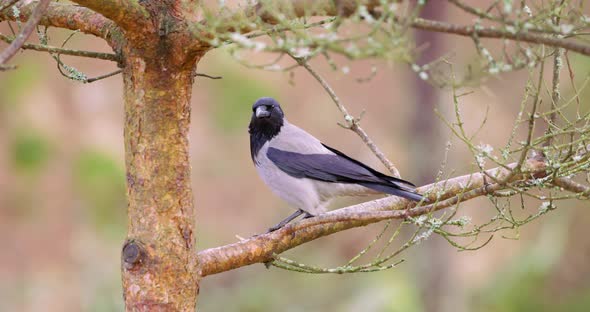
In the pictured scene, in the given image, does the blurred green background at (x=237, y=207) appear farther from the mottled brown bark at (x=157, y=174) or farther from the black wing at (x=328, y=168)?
the mottled brown bark at (x=157, y=174)

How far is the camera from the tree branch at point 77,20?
7.77 feet

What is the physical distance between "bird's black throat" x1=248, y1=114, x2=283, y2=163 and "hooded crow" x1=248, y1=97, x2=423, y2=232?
0.4 inches

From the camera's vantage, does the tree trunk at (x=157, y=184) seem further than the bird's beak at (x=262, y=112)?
No

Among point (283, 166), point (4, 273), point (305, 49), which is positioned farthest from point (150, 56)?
point (4, 273)

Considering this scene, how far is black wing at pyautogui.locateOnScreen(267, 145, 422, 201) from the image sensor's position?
3.02m

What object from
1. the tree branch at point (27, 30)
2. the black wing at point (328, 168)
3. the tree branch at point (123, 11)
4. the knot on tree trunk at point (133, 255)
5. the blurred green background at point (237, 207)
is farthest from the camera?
the blurred green background at point (237, 207)

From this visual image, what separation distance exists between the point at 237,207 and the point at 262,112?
641cm

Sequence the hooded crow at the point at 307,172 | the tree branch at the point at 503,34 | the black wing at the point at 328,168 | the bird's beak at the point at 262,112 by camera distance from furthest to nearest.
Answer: the bird's beak at the point at 262,112 < the hooded crow at the point at 307,172 < the black wing at the point at 328,168 < the tree branch at the point at 503,34

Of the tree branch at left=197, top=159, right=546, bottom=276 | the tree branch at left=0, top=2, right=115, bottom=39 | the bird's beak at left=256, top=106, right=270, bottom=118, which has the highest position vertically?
the bird's beak at left=256, top=106, right=270, bottom=118

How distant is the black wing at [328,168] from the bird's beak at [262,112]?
0.16 meters

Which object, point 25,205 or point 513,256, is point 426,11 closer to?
point 513,256

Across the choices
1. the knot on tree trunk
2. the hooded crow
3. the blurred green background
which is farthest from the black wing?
the blurred green background

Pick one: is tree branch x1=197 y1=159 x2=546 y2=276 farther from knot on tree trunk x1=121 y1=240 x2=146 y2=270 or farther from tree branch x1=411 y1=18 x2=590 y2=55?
tree branch x1=411 y1=18 x2=590 y2=55

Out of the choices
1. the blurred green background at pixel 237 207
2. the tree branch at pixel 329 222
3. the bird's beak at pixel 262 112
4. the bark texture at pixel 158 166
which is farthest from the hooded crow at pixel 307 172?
the blurred green background at pixel 237 207
